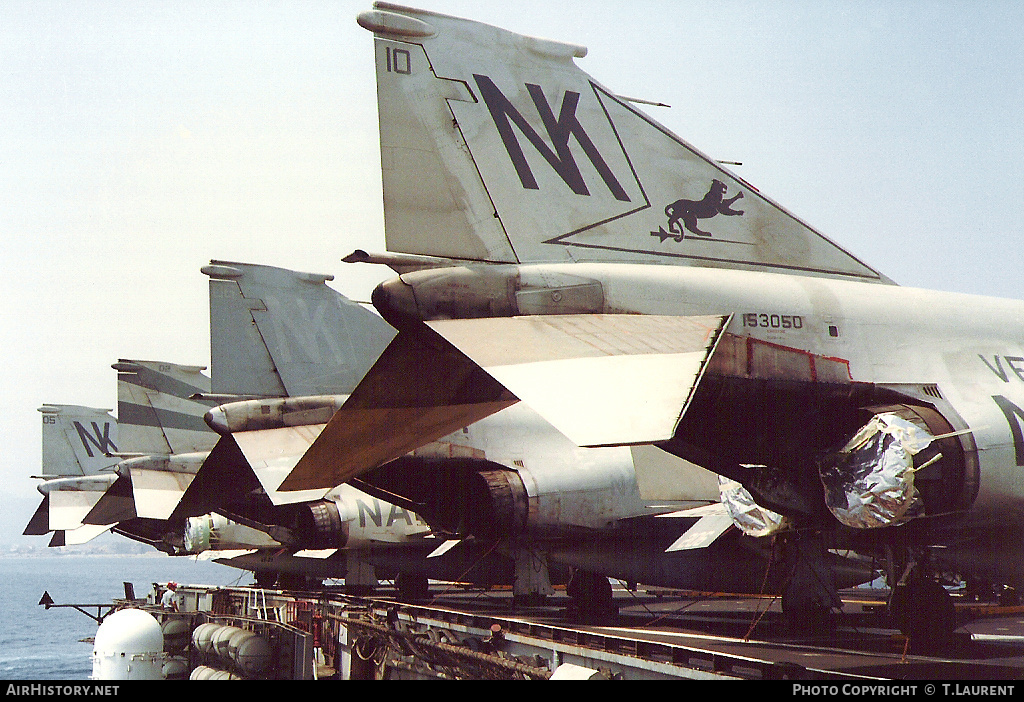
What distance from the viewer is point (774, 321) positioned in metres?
11.1

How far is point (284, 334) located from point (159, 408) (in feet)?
44.2

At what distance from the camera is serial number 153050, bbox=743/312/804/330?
432 inches

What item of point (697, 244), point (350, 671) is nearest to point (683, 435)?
point (697, 244)

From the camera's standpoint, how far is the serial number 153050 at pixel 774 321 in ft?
36.0

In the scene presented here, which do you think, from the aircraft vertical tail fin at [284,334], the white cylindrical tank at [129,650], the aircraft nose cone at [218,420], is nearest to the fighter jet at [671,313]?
the aircraft nose cone at [218,420]

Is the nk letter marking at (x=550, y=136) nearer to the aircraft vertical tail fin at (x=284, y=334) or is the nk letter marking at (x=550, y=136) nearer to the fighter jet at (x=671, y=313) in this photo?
the fighter jet at (x=671, y=313)

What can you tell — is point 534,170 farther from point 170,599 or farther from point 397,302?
point 170,599

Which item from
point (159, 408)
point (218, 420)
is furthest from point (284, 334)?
point (159, 408)

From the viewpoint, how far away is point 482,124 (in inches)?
419

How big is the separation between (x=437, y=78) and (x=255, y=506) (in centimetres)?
1765

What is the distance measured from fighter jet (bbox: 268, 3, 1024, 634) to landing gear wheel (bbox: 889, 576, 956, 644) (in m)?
0.03

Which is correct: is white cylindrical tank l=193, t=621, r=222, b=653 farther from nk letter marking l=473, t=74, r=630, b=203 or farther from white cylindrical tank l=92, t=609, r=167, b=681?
nk letter marking l=473, t=74, r=630, b=203

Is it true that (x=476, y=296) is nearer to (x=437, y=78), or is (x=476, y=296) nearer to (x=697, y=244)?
(x=437, y=78)

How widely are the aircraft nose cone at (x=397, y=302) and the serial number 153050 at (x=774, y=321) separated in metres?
3.95
